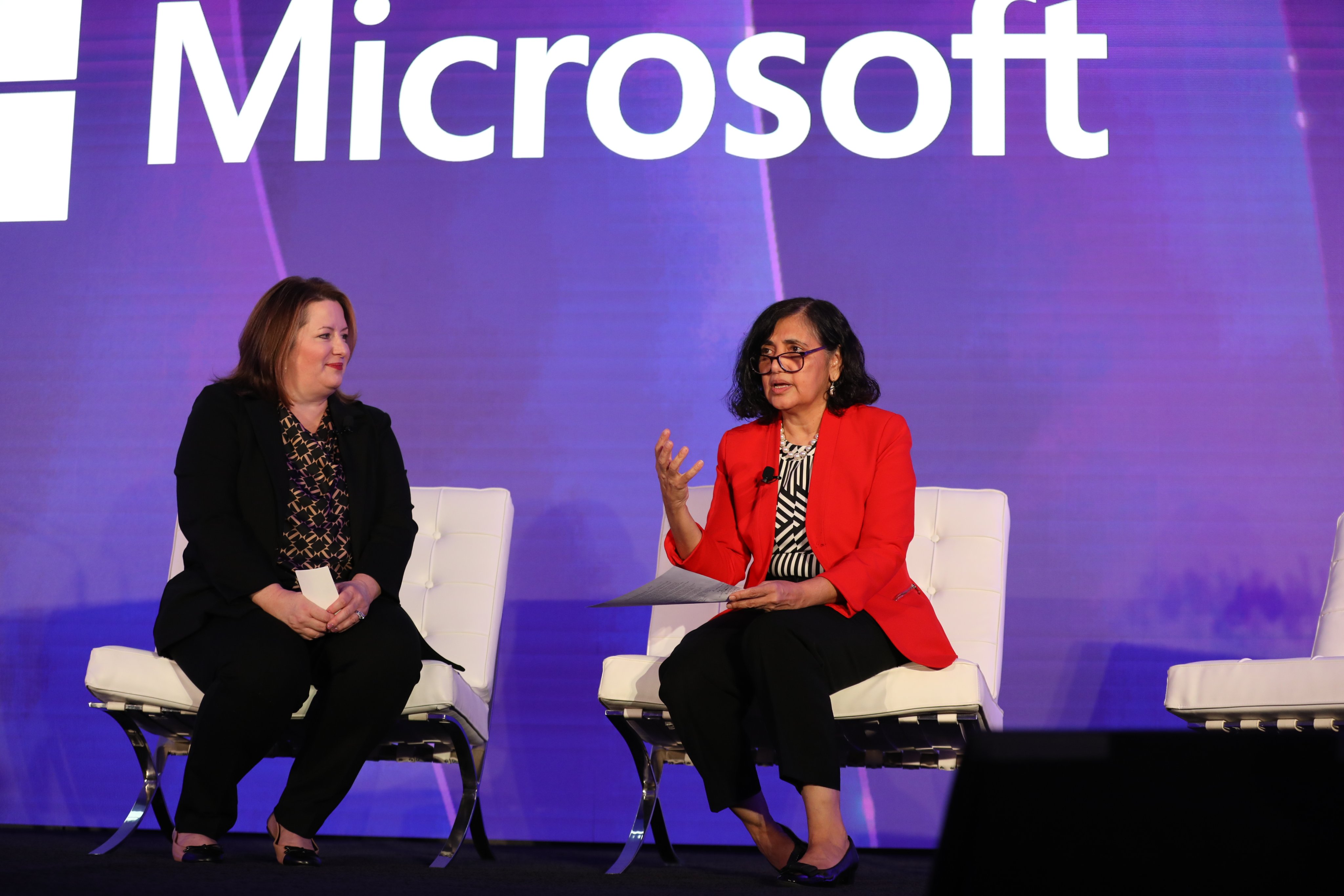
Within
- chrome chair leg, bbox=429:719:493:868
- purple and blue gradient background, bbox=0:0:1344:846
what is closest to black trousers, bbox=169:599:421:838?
chrome chair leg, bbox=429:719:493:868

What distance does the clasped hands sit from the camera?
7.29 ft

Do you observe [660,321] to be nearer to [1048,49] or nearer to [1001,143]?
[1001,143]

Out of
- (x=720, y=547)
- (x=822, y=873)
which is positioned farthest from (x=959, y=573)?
(x=822, y=873)

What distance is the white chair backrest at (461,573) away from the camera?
2730 millimetres

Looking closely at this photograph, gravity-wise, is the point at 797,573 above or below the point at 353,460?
below

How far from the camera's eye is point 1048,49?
3338 mm

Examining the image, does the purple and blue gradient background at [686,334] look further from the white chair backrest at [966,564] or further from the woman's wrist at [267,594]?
the woman's wrist at [267,594]

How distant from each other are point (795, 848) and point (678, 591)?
0.48 metres

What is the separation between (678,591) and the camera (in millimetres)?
2072

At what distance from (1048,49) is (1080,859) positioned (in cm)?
300

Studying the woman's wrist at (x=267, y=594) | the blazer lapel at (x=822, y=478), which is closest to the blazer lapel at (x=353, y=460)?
the woman's wrist at (x=267, y=594)

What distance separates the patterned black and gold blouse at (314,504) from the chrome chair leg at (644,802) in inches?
26.0

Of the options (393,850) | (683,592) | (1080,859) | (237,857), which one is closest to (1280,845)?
(1080,859)

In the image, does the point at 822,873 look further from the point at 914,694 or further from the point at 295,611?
the point at 295,611
